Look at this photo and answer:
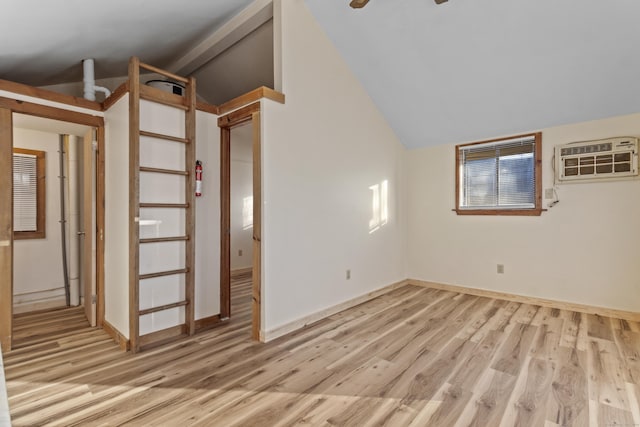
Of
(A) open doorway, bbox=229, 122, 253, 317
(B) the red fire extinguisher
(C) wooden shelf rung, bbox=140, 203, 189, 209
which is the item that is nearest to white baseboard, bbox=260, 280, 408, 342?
(C) wooden shelf rung, bbox=140, 203, 189, 209

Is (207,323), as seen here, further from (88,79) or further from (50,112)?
(88,79)

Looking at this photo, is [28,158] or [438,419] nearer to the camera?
[438,419]

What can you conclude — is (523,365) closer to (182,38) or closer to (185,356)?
(185,356)

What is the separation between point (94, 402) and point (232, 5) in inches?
137

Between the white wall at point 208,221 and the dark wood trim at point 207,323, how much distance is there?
0.04m

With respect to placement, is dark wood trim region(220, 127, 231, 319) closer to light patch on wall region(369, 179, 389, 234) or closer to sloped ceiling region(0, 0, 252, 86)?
sloped ceiling region(0, 0, 252, 86)

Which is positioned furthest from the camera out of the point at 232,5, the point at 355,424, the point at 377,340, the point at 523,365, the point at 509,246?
the point at 509,246

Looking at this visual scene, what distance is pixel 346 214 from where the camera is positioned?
12.4 feet

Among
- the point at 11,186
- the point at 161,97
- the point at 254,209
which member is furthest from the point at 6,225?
the point at 254,209

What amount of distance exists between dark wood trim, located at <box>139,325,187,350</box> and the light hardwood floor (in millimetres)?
145

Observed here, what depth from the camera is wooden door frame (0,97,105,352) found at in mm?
2580

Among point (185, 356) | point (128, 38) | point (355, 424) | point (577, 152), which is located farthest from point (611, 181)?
point (128, 38)

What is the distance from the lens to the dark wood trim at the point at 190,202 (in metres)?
2.92

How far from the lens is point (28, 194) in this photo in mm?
3811
